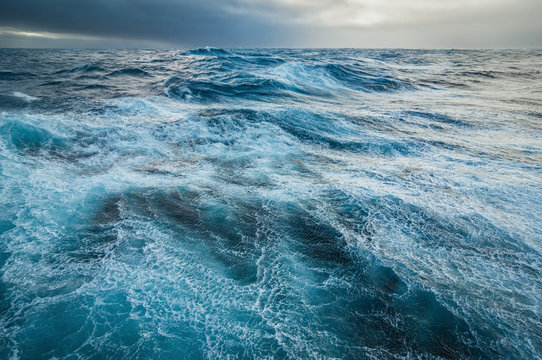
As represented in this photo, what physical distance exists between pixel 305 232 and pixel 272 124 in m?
6.10

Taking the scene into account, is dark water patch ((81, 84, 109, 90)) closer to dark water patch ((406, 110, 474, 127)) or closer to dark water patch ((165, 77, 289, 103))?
dark water patch ((165, 77, 289, 103))

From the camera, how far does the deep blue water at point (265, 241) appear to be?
9.63 feet

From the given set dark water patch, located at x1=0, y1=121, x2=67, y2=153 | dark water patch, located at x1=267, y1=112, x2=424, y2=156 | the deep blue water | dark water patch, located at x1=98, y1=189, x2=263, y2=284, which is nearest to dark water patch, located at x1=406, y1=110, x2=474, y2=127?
the deep blue water

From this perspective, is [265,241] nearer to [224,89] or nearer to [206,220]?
[206,220]

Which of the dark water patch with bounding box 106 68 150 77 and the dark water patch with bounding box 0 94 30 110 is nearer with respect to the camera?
the dark water patch with bounding box 0 94 30 110

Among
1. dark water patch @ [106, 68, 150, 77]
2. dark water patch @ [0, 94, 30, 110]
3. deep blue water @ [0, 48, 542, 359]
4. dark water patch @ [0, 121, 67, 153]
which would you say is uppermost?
dark water patch @ [106, 68, 150, 77]

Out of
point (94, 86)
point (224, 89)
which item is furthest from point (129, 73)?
point (224, 89)

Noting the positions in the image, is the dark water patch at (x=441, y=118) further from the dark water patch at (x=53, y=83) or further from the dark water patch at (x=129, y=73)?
the dark water patch at (x=129, y=73)

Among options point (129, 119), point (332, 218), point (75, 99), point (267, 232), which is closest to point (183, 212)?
point (267, 232)

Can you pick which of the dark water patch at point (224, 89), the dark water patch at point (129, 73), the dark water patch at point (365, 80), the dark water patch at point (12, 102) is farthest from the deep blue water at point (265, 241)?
the dark water patch at point (129, 73)

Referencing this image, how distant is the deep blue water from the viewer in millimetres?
2936

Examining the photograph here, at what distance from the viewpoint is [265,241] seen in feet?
14.3

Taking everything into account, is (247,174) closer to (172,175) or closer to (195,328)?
(172,175)

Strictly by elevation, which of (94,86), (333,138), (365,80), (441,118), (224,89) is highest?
(365,80)
